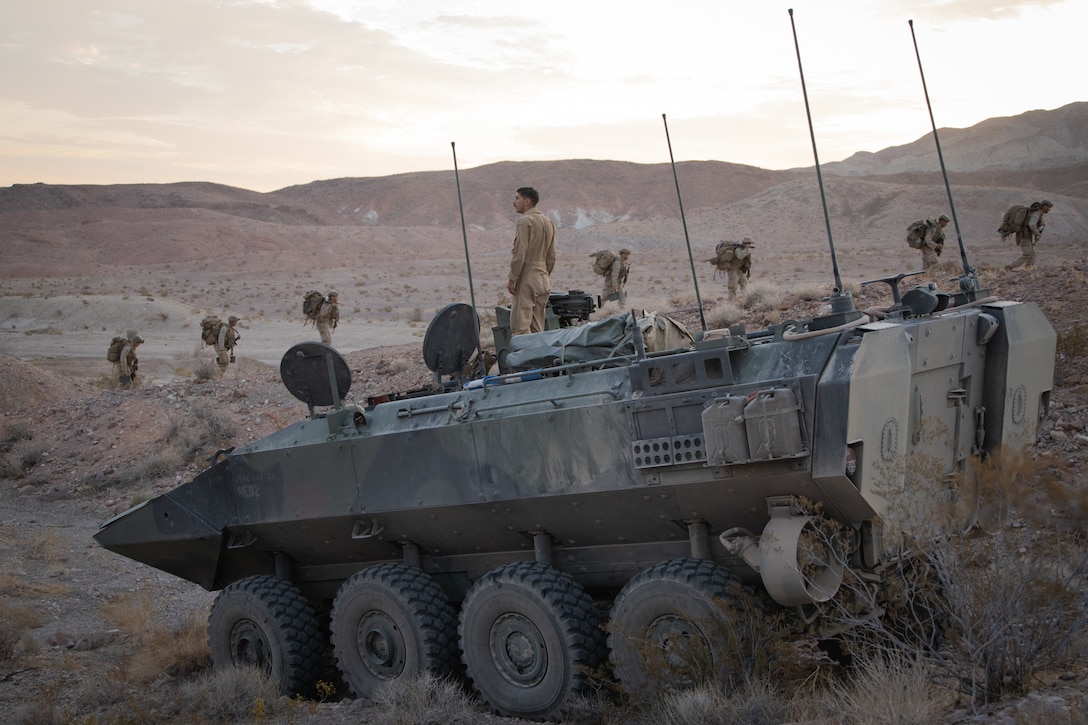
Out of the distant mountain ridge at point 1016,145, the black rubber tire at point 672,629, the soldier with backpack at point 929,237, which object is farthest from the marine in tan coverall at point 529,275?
the distant mountain ridge at point 1016,145

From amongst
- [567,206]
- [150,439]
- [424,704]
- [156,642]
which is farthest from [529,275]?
[567,206]

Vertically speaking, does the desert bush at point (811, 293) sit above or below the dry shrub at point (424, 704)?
above

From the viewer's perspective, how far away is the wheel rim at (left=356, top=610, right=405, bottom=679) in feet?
25.2

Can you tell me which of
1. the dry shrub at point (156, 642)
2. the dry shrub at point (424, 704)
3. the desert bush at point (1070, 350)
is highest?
the desert bush at point (1070, 350)

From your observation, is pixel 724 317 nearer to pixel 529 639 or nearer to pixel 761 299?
pixel 761 299

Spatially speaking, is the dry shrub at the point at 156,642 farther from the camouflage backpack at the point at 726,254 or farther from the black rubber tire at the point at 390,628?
the camouflage backpack at the point at 726,254

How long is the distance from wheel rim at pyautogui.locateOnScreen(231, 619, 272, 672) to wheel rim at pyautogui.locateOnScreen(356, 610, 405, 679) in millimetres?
965

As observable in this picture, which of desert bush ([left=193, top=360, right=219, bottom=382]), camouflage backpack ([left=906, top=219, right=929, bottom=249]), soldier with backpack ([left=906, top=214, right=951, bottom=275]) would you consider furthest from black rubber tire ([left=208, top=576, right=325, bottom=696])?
camouflage backpack ([left=906, top=219, right=929, bottom=249])

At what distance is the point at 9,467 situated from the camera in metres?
18.3

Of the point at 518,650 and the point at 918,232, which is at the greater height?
the point at 918,232

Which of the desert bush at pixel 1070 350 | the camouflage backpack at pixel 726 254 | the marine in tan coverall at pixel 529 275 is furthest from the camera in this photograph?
the camouflage backpack at pixel 726 254

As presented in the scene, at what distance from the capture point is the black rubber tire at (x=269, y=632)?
8.22m

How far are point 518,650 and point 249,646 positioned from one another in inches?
99.8

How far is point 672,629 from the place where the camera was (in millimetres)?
6359
